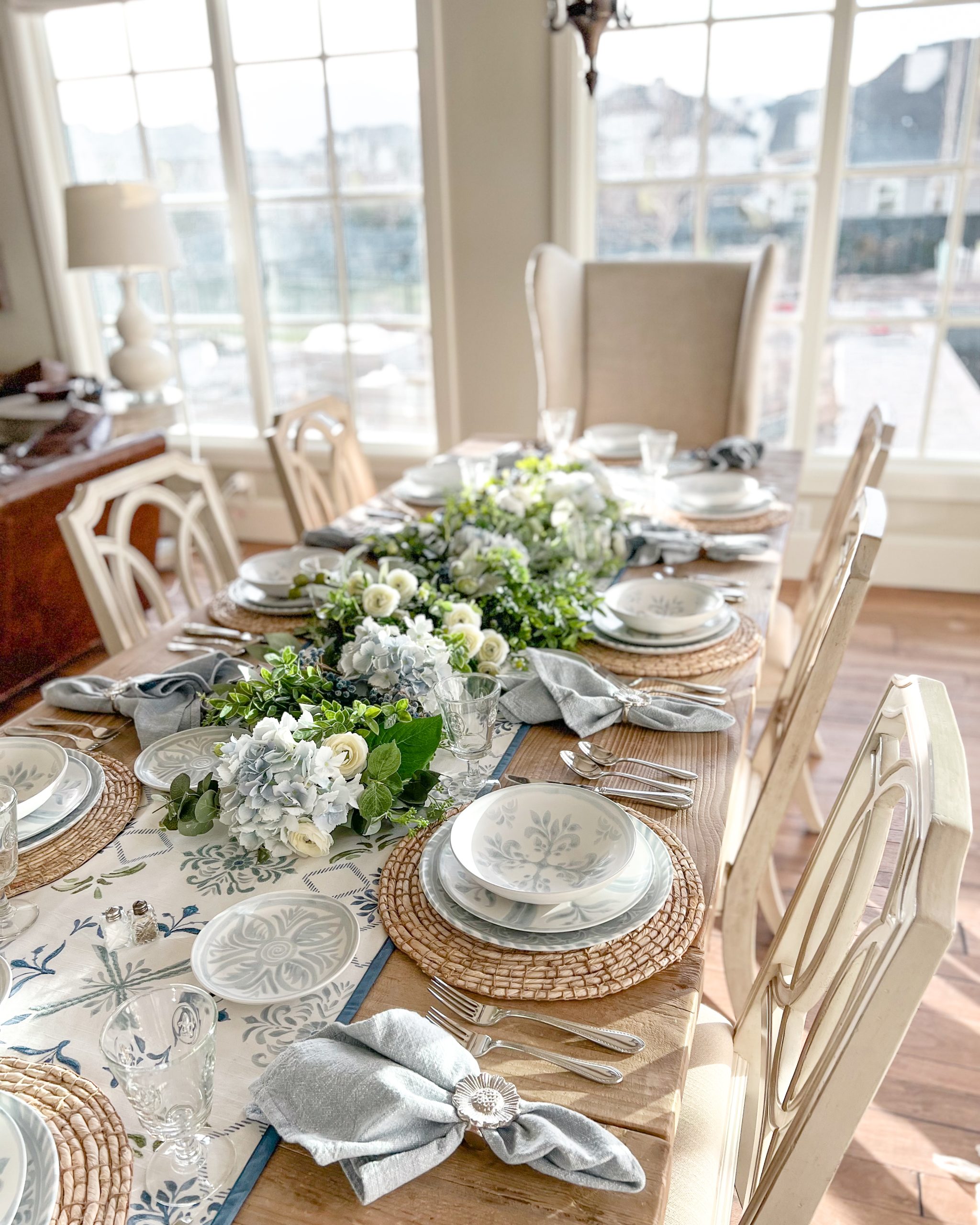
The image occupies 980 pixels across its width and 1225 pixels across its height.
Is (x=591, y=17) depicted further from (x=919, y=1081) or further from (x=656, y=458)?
(x=919, y=1081)

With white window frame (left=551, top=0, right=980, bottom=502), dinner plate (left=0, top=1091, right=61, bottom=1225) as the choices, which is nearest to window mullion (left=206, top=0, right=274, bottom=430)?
white window frame (left=551, top=0, right=980, bottom=502)

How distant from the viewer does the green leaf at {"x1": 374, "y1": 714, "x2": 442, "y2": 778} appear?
968mm

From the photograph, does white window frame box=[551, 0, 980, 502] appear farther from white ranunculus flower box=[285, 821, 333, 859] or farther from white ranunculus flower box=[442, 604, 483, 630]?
white ranunculus flower box=[285, 821, 333, 859]

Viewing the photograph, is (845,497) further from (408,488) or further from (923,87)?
(923,87)

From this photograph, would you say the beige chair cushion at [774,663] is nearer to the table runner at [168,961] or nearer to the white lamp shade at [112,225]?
the table runner at [168,961]

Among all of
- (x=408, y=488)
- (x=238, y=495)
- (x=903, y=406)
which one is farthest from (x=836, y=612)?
(x=238, y=495)

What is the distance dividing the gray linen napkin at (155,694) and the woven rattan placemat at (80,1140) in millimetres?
493

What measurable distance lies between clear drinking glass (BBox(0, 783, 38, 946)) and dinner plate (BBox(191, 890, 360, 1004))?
6.9 inches

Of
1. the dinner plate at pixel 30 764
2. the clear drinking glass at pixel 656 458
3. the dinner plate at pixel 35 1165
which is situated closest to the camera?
the dinner plate at pixel 35 1165

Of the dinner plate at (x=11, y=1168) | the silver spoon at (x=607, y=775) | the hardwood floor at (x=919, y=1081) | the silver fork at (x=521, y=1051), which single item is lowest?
the hardwood floor at (x=919, y=1081)

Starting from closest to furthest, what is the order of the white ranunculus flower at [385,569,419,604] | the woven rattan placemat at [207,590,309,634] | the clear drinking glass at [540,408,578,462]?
the white ranunculus flower at [385,569,419,604]
the woven rattan placemat at [207,590,309,634]
the clear drinking glass at [540,408,578,462]

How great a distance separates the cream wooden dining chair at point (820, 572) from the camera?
164 cm

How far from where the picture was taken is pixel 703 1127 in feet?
3.08

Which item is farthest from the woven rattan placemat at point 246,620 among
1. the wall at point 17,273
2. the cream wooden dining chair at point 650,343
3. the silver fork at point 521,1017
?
the wall at point 17,273
